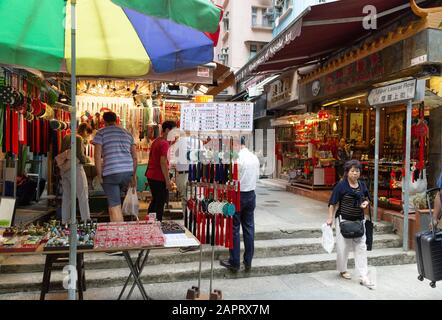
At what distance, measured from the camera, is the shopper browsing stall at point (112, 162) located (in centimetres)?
500

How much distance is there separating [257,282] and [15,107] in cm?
417

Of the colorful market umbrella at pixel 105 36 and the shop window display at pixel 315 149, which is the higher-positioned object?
the colorful market umbrella at pixel 105 36

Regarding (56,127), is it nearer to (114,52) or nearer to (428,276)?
(114,52)

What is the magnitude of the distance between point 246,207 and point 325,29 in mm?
3899

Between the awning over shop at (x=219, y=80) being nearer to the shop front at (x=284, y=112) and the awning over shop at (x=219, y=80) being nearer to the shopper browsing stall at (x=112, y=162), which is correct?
the shopper browsing stall at (x=112, y=162)

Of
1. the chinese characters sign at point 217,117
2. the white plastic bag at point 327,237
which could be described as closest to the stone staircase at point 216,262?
the white plastic bag at point 327,237

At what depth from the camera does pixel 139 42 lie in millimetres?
4633

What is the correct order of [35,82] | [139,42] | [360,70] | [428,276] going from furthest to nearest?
[360,70] < [35,82] < [139,42] < [428,276]

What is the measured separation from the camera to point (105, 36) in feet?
14.5

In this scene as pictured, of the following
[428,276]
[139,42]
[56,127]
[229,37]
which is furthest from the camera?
[229,37]

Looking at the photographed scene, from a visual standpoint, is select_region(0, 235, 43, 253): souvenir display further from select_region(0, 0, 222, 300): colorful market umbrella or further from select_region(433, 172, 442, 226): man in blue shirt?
select_region(433, 172, 442, 226): man in blue shirt

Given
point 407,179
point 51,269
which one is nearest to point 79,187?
point 51,269

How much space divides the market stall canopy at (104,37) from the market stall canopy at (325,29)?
7.77ft

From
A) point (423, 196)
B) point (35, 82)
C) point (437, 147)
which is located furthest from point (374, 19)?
point (35, 82)
